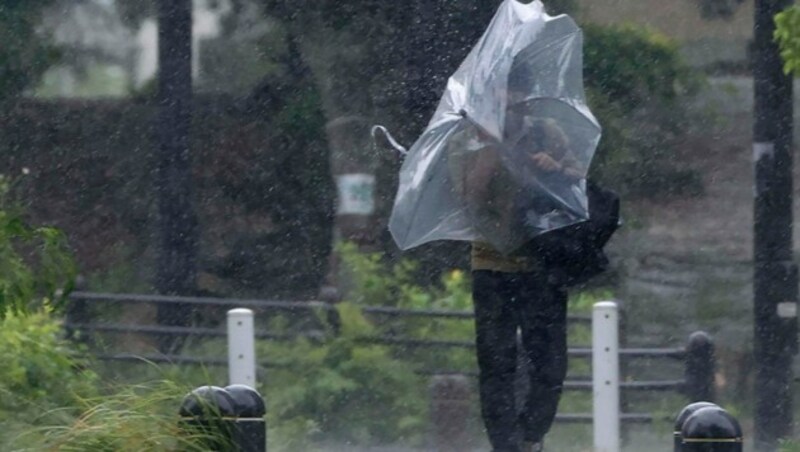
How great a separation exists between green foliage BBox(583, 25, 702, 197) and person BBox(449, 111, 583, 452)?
4.14 m

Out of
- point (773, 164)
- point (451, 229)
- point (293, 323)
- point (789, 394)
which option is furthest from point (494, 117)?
point (293, 323)

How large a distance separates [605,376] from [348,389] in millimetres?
2550

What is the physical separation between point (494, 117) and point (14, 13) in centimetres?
592

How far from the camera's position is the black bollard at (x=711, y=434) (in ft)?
15.5

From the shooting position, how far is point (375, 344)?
32.7 ft

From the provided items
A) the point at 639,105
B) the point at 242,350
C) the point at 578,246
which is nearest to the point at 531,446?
the point at 578,246

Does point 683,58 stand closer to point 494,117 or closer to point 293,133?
point 293,133

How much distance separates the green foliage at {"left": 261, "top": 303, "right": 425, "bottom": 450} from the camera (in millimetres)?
9641

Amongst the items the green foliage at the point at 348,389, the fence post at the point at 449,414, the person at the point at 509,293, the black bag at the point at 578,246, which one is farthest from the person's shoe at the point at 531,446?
the green foliage at the point at 348,389

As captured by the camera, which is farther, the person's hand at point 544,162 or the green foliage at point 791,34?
the green foliage at point 791,34

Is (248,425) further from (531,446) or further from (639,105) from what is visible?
(639,105)

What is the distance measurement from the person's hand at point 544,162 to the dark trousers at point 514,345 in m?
0.48

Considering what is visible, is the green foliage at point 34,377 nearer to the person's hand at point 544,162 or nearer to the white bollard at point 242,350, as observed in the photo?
the white bollard at point 242,350

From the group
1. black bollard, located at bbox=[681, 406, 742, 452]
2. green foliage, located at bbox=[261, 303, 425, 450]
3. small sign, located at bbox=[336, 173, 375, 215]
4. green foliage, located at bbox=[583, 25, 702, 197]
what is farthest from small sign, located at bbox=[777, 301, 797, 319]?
black bollard, located at bbox=[681, 406, 742, 452]
